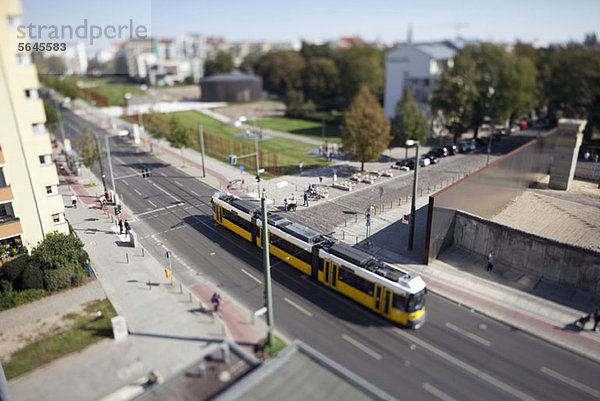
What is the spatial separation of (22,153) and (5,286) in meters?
8.31

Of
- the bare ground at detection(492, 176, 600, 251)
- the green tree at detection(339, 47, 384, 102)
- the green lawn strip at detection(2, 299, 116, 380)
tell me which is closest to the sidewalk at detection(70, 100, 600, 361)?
the bare ground at detection(492, 176, 600, 251)

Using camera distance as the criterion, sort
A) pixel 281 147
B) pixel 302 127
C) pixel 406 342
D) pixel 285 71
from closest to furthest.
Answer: pixel 406 342
pixel 281 147
pixel 302 127
pixel 285 71

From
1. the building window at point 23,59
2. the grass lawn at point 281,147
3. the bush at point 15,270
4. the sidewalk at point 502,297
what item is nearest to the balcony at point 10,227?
the bush at point 15,270

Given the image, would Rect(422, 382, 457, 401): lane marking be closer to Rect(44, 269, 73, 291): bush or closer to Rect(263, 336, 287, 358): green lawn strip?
Rect(263, 336, 287, 358): green lawn strip

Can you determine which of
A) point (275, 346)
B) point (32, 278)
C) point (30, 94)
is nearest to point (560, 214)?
point (275, 346)

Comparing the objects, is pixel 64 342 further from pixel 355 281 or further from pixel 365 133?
pixel 365 133

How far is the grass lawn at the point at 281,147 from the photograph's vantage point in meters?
54.4

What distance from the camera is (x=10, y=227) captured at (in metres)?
25.8

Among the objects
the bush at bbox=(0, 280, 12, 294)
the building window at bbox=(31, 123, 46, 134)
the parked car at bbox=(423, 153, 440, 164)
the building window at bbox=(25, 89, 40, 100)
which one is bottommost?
the bush at bbox=(0, 280, 12, 294)

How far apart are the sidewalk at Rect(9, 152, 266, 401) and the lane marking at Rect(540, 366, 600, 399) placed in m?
14.0

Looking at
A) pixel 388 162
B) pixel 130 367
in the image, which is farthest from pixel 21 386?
pixel 388 162

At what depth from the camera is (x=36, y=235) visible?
26.8m

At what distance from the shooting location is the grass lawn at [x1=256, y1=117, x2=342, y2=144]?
75.4m

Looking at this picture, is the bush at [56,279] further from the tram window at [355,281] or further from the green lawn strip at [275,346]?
the tram window at [355,281]
